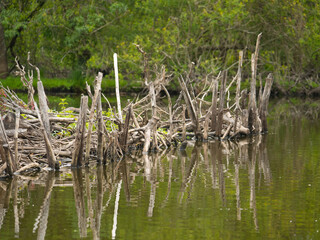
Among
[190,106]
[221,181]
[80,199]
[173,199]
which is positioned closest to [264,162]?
[221,181]

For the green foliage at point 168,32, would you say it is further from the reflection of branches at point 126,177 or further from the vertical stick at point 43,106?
the vertical stick at point 43,106

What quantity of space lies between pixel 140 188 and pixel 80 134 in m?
1.72

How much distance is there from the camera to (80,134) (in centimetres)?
1127

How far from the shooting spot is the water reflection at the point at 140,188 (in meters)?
8.05

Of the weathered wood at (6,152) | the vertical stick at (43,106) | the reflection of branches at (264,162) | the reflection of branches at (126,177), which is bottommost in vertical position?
the reflection of branches at (264,162)

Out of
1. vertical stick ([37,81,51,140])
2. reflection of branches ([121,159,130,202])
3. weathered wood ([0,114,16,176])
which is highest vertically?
vertical stick ([37,81,51,140])

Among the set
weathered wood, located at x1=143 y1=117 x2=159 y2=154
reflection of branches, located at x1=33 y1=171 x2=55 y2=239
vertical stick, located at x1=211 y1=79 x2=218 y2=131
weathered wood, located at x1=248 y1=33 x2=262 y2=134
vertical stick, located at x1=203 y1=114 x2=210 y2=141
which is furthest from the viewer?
weathered wood, located at x1=248 y1=33 x2=262 y2=134

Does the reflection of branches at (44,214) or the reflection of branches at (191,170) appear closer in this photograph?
the reflection of branches at (44,214)

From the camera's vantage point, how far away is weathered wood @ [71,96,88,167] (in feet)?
36.8

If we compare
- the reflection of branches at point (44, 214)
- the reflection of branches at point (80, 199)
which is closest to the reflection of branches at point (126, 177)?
the reflection of branches at point (80, 199)

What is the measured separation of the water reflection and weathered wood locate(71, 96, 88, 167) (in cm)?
24

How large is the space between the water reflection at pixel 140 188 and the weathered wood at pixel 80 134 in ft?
0.80

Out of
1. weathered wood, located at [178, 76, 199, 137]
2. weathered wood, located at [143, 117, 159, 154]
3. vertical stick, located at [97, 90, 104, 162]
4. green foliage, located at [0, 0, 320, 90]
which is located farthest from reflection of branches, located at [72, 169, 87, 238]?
green foliage, located at [0, 0, 320, 90]

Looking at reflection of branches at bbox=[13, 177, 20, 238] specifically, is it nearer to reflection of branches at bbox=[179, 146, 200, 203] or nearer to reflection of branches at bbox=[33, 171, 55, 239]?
reflection of branches at bbox=[33, 171, 55, 239]
